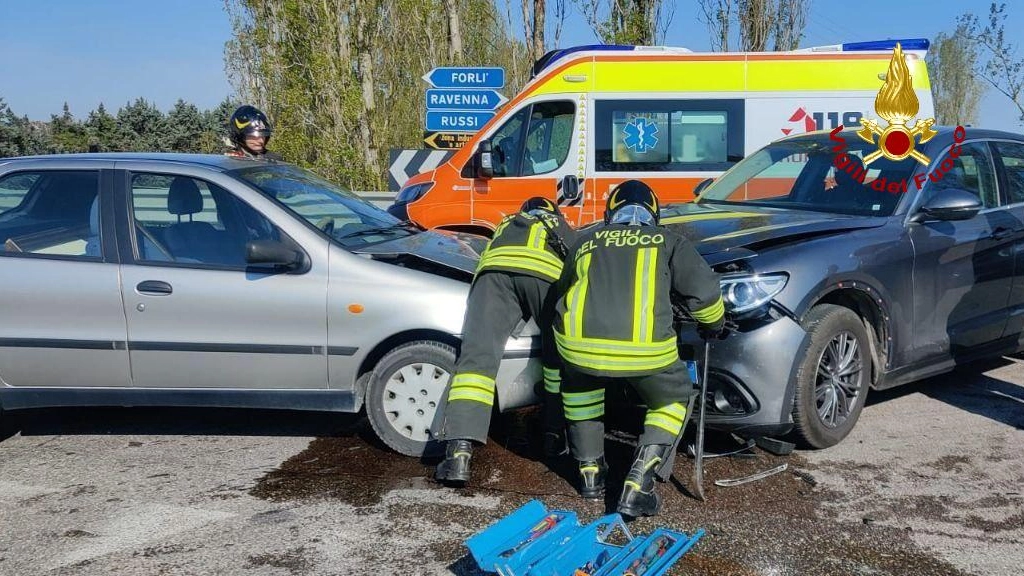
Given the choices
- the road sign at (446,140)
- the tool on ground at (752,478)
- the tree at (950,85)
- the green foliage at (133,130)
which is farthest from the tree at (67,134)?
the tree at (950,85)

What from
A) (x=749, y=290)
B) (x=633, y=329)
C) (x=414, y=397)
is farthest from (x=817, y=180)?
(x=414, y=397)

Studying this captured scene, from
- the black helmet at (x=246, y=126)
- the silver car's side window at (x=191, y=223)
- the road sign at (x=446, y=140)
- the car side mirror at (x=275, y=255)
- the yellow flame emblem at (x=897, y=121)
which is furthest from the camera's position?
the road sign at (x=446, y=140)

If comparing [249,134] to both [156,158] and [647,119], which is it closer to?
[156,158]

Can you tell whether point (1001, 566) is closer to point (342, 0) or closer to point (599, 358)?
point (599, 358)

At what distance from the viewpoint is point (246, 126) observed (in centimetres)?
687

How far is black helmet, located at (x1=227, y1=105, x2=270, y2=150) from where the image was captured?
6.88 m

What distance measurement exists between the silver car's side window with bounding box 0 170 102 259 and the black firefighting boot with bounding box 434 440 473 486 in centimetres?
225

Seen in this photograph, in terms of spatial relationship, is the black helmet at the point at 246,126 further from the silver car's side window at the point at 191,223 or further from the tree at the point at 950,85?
the tree at the point at 950,85

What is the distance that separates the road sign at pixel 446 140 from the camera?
481 inches

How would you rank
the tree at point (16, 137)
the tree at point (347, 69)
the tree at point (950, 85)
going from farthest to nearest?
the tree at point (950, 85)
the tree at point (16, 137)
the tree at point (347, 69)

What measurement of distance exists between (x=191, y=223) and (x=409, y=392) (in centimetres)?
160

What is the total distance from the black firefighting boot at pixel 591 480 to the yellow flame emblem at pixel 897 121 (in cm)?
276

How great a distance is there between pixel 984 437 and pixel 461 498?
303cm

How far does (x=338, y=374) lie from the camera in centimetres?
484
